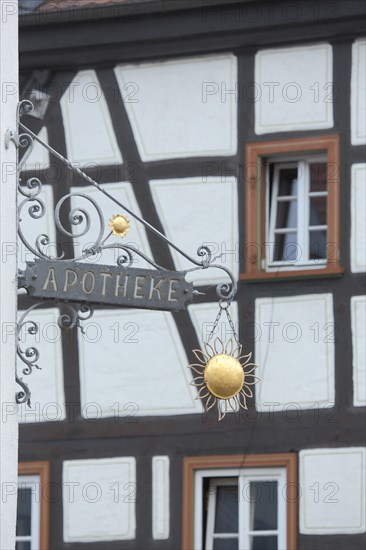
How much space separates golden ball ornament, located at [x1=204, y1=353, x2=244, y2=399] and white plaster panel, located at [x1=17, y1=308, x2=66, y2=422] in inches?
197

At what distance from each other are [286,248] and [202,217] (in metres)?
0.72

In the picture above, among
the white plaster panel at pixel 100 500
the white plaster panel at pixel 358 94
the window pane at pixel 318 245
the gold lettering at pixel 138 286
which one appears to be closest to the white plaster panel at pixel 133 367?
the white plaster panel at pixel 100 500

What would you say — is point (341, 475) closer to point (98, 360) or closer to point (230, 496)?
point (230, 496)

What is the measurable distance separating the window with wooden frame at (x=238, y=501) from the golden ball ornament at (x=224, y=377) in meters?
4.20

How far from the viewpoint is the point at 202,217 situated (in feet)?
62.4

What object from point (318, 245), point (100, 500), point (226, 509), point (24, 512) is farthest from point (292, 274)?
point (24, 512)

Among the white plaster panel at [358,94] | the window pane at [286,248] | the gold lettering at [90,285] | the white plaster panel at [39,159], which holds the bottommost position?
the gold lettering at [90,285]

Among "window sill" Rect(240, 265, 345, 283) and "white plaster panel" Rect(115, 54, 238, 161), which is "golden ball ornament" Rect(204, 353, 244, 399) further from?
"white plaster panel" Rect(115, 54, 238, 161)

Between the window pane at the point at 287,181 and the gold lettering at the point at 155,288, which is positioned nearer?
the gold lettering at the point at 155,288

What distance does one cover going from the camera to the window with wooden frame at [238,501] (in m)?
18.5

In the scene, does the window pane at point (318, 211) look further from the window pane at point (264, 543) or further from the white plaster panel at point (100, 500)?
the window pane at point (264, 543)

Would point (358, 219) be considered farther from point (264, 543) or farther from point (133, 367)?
point (264, 543)

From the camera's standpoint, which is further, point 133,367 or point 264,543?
point 133,367

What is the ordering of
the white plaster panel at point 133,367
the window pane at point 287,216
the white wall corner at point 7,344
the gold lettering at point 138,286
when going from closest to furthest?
the white wall corner at point 7,344, the gold lettering at point 138,286, the white plaster panel at point 133,367, the window pane at point 287,216
